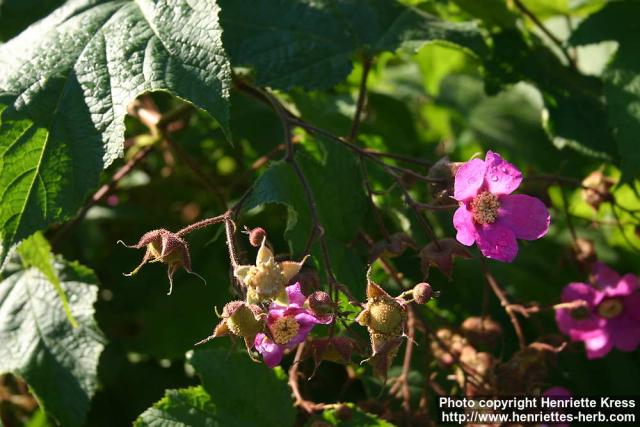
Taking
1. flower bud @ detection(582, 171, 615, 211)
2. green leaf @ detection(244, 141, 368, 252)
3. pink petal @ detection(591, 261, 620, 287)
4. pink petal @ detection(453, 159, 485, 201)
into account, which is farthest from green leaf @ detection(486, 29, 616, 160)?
pink petal @ detection(453, 159, 485, 201)

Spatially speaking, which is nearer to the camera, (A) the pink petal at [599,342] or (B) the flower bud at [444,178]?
(B) the flower bud at [444,178]

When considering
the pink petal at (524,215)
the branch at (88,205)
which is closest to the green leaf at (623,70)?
the pink petal at (524,215)

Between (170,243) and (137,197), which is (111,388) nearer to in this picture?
(137,197)

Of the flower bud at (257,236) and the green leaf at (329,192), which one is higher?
the flower bud at (257,236)

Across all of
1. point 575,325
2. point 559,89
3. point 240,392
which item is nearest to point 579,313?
point 575,325

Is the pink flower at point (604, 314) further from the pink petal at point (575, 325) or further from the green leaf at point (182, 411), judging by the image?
the green leaf at point (182, 411)

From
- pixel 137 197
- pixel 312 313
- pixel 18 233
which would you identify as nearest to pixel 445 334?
pixel 312 313
